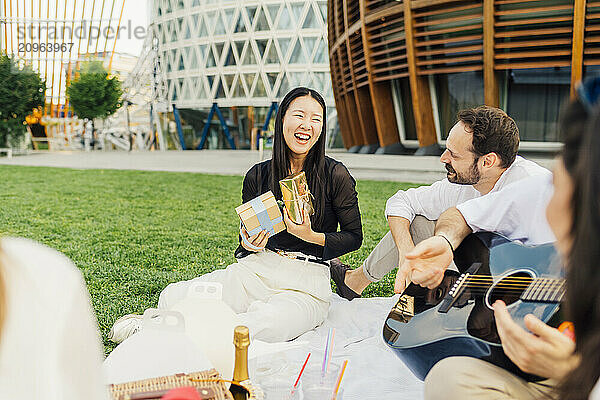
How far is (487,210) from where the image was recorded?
2406mm

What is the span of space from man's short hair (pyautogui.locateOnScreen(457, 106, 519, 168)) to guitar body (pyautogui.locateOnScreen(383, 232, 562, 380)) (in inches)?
32.7

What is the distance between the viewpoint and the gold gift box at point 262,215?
3.05m

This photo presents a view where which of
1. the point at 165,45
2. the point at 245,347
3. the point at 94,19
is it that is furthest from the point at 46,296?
the point at 94,19

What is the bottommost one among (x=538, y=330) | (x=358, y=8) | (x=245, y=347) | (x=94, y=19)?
(x=245, y=347)

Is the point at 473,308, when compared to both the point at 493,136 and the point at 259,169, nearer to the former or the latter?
the point at 493,136

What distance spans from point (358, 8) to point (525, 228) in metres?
17.8

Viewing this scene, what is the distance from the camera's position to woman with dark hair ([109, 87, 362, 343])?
3240 mm

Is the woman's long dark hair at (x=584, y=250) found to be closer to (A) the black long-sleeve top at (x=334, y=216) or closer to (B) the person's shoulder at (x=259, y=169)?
(A) the black long-sleeve top at (x=334, y=216)

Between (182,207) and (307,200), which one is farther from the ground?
(307,200)

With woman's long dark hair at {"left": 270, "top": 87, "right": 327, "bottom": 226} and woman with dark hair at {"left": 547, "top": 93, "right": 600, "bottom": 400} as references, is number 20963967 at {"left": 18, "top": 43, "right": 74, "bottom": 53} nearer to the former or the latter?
woman's long dark hair at {"left": 270, "top": 87, "right": 327, "bottom": 226}

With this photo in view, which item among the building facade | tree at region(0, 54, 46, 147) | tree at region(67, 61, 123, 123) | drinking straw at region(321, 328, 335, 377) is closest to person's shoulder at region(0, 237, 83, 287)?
drinking straw at region(321, 328, 335, 377)

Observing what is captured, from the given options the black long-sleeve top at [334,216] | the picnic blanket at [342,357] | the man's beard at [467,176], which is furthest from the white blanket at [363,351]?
the man's beard at [467,176]

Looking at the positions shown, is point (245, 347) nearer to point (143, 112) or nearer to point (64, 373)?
point (64, 373)

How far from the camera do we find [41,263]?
2.56 feet
